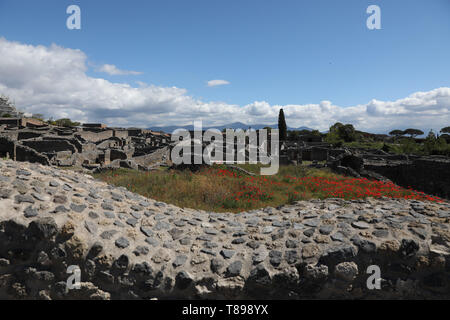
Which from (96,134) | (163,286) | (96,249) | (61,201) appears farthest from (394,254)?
(96,134)

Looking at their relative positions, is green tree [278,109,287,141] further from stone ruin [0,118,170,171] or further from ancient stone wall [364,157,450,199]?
ancient stone wall [364,157,450,199]

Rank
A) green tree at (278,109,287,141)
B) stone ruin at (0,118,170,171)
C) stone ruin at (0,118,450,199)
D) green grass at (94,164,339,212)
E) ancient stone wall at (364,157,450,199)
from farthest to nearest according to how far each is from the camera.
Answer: green tree at (278,109,287,141), stone ruin at (0,118,170,171), stone ruin at (0,118,450,199), ancient stone wall at (364,157,450,199), green grass at (94,164,339,212)

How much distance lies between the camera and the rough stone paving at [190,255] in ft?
12.7

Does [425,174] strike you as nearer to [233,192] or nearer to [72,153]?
[233,192]

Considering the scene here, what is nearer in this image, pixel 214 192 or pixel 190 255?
pixel 190 255

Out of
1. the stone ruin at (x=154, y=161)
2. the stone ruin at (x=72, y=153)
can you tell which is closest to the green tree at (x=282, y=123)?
the stone ruin at (x=154, y=161)

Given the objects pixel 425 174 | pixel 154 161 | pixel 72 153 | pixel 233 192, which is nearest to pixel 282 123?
pixel 154 161

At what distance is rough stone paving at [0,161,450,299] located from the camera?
388cm

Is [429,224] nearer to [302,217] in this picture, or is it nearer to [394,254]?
[394,254]

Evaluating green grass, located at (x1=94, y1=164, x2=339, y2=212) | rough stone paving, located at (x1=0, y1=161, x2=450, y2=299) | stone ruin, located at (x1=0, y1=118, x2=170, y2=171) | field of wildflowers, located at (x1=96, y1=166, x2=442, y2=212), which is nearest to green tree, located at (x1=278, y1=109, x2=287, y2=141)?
stone ruin, located at (x1=0, y1=118, x2=170, y2=171)

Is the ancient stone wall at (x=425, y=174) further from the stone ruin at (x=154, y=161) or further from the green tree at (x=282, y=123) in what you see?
the green tree at (x=282, y=123)

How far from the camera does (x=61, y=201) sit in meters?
4.55

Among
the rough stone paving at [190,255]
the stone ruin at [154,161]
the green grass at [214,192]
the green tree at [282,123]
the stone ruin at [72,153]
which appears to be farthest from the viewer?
the green tree at [282,123]

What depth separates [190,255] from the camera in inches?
176
